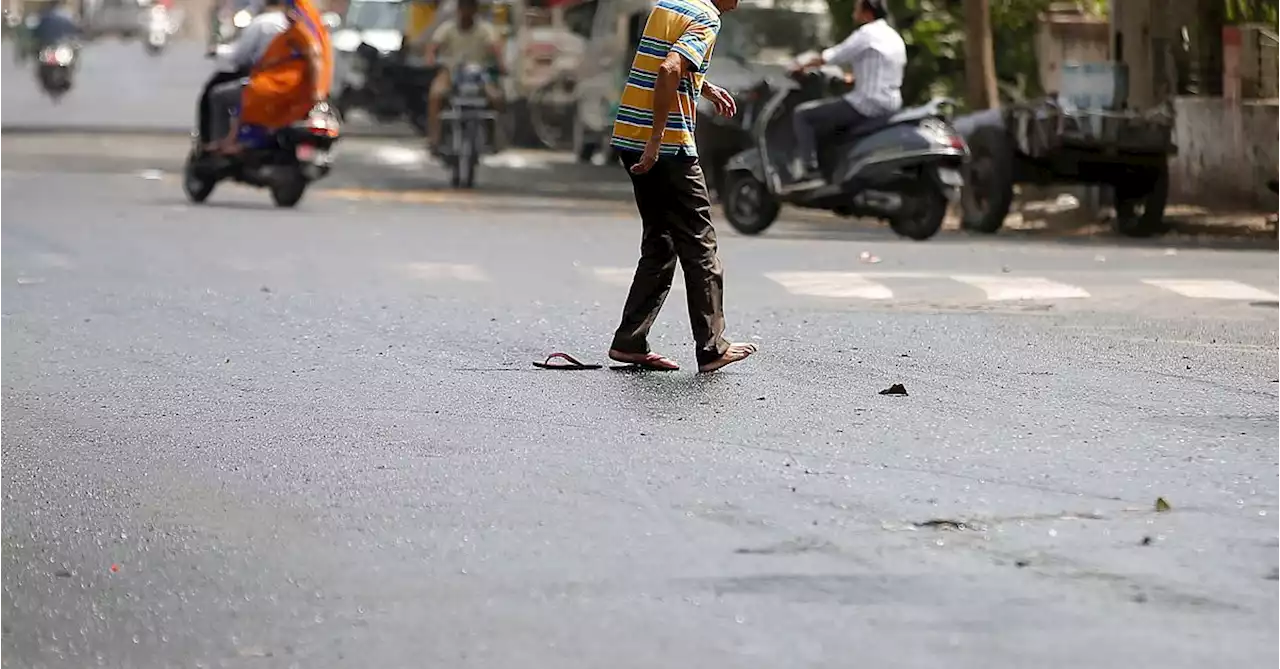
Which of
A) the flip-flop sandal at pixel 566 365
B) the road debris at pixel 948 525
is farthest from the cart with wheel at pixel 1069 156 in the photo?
the road debris at pixel 948 525

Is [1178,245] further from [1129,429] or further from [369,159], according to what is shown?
[369,159]

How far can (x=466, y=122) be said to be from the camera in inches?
1008

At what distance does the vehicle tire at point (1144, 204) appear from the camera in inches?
805

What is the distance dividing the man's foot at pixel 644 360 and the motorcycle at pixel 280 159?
1065cm

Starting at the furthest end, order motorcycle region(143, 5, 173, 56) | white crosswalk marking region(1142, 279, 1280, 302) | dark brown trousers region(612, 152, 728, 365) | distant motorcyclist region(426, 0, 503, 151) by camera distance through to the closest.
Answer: motorcycle region(143, 5, 173, 56)
distant motorcyclist region(426, 0, 503, 151)
white crosswalk marking region(1142, 279, 1280, 302)
dark brown trousers region(612, 152, 728, 365)

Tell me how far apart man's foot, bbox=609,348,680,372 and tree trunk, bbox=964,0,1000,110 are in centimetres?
1384

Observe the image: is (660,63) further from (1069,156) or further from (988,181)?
(988,181)

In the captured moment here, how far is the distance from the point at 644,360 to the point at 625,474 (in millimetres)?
2931

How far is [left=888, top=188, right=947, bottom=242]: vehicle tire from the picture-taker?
63.3 feet

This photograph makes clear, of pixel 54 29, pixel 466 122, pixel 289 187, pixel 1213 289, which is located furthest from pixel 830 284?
pixel 54 29

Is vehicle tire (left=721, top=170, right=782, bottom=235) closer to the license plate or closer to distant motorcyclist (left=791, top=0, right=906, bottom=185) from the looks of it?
distant motorcyclist (left=791, top=0, right=906, bottom=185)

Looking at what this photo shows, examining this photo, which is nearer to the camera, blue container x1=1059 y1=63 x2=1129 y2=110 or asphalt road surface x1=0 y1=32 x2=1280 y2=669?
asphalt road surface x1=0 y1=32 x2=1280 y2=669

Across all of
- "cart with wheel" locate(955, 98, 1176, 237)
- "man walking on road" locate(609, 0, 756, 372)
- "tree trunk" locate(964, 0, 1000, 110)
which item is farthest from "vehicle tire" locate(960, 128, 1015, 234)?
"man walking on road" locate(609, 0, 756, 372)

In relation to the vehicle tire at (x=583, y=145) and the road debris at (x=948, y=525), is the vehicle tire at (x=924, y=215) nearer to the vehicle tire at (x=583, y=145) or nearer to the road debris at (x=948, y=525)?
the road debris at (x=948, y=525)
